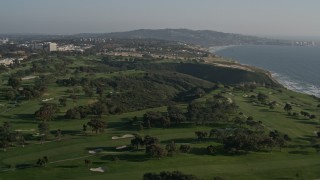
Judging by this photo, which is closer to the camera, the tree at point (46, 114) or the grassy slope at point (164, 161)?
the grassy slope at point (164, 161)

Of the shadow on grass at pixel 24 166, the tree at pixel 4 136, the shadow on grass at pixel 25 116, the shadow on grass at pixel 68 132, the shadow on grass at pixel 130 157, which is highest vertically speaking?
the tree at pixel 4 136

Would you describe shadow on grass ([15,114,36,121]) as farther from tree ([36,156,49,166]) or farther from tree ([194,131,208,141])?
tree ([194,131,208,141])

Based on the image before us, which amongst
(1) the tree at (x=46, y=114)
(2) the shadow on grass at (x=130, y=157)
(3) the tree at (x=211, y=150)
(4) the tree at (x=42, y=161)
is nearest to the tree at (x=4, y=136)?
(1) the tree at (x=46, y=114)

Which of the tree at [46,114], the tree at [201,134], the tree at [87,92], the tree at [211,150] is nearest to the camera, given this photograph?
the tree at [211,150]

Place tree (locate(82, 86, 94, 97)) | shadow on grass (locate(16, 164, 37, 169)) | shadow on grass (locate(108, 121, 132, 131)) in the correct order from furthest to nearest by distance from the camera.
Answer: tree (locate(82, 86, 94, 97)) → shadow on grass (locate(108, 121, 132, 131)) → shadow on grass (locate(16, 164, 37, 169))

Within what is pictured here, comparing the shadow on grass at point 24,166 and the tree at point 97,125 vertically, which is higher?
the tree at point 97,125

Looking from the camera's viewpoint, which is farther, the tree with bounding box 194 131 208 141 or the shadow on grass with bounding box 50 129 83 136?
the shadow on grass with bounding box 50 129 83 136

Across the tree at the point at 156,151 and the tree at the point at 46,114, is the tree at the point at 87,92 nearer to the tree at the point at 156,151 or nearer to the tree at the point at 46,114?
the tree at the point at 46,114

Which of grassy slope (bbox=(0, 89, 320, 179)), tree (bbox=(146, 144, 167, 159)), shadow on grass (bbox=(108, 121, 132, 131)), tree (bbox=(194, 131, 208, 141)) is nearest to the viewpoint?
grassy slope (bbox=(0, 89, 320, 179))

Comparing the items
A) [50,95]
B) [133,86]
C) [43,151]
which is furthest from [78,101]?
[43,151]

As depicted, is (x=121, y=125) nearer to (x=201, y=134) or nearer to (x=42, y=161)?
(x=201, y=134)

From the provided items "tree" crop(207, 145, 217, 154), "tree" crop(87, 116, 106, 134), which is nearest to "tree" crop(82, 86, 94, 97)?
"tree" crop(87, 116, 106, 134)
